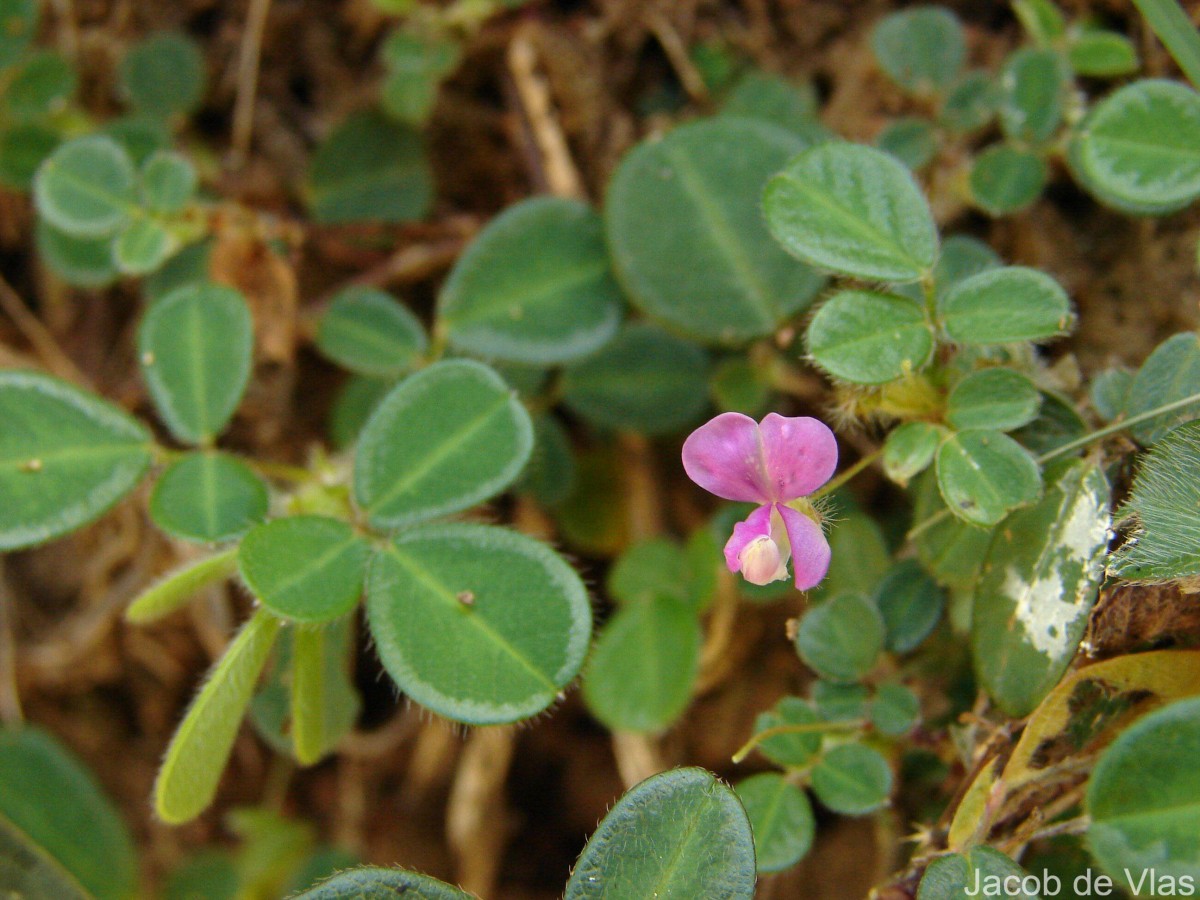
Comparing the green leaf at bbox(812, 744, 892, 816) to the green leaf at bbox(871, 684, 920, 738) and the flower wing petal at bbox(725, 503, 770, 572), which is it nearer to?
the green leaf at bbox(871, 684, 920, 738)

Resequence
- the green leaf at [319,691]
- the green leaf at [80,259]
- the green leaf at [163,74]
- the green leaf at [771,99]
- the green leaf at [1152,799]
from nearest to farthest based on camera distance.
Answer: the green leaf at [1152,799]
the green leaf at [319,691]
the green leaf at [771,99]
the green leaf at [80,259]
the green leaf at [163,74]

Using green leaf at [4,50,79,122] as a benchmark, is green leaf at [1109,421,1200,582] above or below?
below

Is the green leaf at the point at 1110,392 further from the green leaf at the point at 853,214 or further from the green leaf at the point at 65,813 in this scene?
the green leaf at the point at 65,813

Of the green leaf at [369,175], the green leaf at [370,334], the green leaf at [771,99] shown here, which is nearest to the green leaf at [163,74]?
the green leaf at [369,175]

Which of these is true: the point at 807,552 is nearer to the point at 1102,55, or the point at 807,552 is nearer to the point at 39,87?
the point at 1102,55

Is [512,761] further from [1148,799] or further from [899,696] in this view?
[1148,799]

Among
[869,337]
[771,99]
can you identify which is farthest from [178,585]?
[771,99]

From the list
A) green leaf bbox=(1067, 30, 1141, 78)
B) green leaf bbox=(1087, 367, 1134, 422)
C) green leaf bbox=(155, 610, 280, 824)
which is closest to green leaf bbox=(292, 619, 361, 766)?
green leaf bbox=(155, 610, 280, 824)
